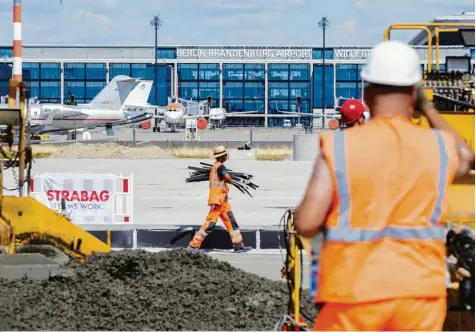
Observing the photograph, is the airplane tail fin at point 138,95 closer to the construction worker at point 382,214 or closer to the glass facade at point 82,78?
A: the glass facade at point 82,78

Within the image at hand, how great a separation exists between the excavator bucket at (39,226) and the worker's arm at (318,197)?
7.06m

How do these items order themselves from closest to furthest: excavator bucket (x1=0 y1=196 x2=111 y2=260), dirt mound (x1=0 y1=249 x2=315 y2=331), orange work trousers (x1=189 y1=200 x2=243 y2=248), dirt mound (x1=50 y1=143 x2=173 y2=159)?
1. dirt mound (x1=0 y1=249 x2=315 y2=331)
2. excavator bucket (x1=0 y1=196 x2=111 y2=260)
3. orange work trousers (x1=189 y1=200 x2=243 y2=248)
4. dirt mound (x1=50 y1=143 x2=173 y2=159)

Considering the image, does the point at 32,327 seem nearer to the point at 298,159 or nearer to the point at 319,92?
the point at 298,159

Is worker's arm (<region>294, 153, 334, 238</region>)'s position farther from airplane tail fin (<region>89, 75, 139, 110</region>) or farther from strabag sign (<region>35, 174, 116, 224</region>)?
airplane tail fin (<region>89, 75, 139, 110</region>)

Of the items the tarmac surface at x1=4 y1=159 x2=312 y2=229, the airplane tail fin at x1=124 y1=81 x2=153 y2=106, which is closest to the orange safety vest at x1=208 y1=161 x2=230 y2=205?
the tarmac surface at x1=4 y1=159 x2=312 y2=229

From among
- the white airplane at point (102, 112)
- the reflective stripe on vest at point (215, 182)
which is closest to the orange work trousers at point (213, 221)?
the reflective stripe on vest at point (215, 182)

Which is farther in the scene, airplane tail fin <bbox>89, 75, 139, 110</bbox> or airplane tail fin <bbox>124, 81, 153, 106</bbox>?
airplane tail fin <bbox>124, 81, 153, 106</bbox>

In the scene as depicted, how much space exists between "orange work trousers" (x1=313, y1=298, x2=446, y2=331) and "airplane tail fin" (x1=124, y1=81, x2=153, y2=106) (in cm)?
7195

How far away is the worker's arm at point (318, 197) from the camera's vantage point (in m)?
3.30

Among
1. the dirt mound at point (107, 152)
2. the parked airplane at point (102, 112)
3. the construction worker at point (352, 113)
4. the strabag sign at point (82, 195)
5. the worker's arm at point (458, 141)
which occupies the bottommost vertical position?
the strabag sign at point (82, 195)

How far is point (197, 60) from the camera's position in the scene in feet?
348

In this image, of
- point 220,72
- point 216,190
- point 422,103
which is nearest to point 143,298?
point 422,103

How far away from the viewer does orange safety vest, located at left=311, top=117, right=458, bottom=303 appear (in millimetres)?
3307

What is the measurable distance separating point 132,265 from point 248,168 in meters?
25.6
